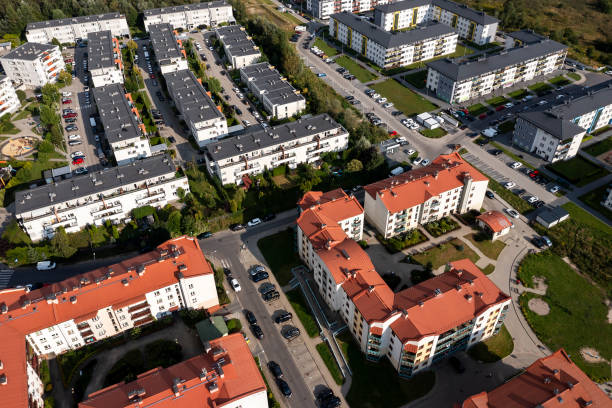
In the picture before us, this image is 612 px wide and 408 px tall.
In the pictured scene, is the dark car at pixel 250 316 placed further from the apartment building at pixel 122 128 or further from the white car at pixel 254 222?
the apartment building at pixel 122 128

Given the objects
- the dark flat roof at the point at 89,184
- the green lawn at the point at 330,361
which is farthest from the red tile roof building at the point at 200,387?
the dark flat roof at the point at 89,184

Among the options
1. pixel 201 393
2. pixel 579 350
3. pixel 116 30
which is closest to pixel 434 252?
pixel 579 350

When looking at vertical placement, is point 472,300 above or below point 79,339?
above

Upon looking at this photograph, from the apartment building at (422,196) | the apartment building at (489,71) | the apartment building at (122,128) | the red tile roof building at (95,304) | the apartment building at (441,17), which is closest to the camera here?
the red tile roof building at (95,304)

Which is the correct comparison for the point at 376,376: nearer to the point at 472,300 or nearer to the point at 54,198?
the point at 472,300

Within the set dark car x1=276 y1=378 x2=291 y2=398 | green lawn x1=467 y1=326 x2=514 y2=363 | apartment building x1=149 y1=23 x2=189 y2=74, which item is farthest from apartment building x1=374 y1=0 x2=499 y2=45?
dark car x1=276 y1=378 x2=291 y2=398

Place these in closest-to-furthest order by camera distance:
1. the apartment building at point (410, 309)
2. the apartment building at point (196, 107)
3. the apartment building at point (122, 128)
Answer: the apartment building at point (410, 309) → the apartment building at point (122, 128) → the apartment building at point (196, 107)

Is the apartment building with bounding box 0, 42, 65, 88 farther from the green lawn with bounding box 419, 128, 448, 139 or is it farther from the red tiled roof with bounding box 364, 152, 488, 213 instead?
the green lawn with bounding box 419, 128, 448, 139
